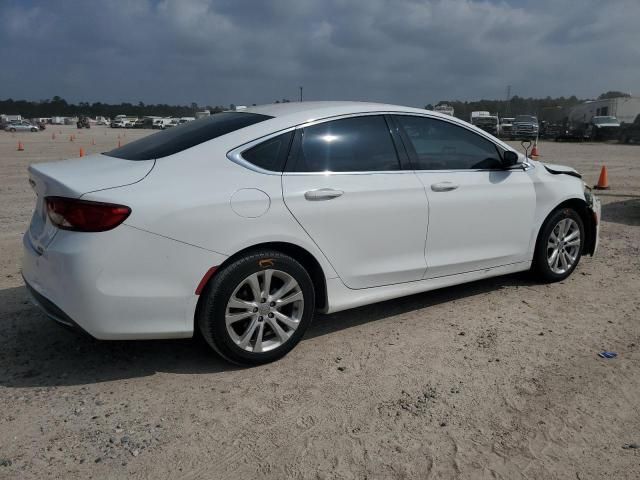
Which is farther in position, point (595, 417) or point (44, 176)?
point (44, 176)

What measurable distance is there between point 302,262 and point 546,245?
2567 mm

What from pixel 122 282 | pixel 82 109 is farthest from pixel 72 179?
pixel 82 109

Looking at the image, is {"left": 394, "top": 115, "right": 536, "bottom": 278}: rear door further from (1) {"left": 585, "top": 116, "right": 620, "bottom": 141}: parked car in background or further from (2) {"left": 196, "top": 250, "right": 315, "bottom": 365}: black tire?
(1) {"left": 585, "top": 116, "right": 620, "bottom": 141}: parked car in background

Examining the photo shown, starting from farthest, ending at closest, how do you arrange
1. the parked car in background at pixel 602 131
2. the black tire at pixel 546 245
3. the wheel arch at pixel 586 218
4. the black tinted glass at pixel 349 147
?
the parked car in background at pixel 602 131
the wheel arch at pixel 586 218
the black tire at pixel 546 245
the black tinted glass at pixel 349 147

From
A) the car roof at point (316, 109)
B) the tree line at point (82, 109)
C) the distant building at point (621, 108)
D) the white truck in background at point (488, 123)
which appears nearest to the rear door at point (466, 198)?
the car roof at point (316, 109)

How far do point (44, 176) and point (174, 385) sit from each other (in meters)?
1.51

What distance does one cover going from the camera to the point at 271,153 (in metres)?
3.72

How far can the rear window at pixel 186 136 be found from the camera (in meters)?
3.68

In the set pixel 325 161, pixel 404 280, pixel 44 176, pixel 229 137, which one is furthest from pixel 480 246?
pixel 44 176

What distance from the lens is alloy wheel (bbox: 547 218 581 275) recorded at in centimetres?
528

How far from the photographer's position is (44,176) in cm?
352

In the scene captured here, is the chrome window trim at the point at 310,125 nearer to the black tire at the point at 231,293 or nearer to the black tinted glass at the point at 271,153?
the black tinted glass at the point at 271,153

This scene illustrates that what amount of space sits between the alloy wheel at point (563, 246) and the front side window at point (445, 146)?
99 centimetres

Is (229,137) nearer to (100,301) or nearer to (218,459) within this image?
(100,301)
